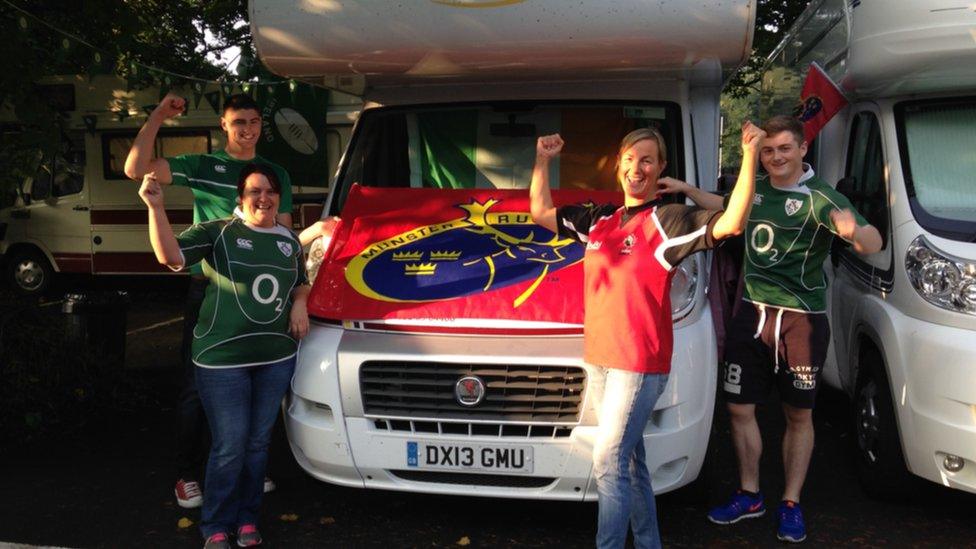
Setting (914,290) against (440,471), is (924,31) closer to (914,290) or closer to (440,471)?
(914,290)

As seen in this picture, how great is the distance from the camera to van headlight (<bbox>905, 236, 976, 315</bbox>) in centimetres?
409

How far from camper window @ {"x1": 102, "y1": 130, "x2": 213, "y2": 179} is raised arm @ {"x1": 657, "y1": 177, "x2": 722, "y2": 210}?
9344 millimetres

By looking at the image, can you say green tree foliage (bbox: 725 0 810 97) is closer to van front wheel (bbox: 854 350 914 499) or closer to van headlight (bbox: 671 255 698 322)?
van front wheel (bbox: 854 350 914 499)

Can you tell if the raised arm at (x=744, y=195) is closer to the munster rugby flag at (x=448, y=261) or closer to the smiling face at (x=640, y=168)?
the smiling face at (x=640, y=168)

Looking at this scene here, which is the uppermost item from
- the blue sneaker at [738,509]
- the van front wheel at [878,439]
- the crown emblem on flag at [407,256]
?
the crown emblem on flag at [407,256]

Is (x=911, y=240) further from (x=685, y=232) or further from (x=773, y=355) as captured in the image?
(x=685, y=232)

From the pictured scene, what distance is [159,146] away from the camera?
12.5 meters

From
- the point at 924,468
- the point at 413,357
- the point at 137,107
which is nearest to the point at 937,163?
the point at 924,468

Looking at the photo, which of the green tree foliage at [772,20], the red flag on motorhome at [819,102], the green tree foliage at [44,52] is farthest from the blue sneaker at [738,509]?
the green tree foliage at [772,20]

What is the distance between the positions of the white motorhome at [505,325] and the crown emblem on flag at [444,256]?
17.2 inches

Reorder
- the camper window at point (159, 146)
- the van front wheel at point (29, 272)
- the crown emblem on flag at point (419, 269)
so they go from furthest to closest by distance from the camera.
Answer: the van front wheel at point (29, 272)
the camper window at point (159, 146)
the crown emblem on flag at point (419, 269)

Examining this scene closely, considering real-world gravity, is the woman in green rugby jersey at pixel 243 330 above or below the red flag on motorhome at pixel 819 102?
below

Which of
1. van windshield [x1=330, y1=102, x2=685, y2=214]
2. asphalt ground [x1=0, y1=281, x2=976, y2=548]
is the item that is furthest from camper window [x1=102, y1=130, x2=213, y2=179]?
van windshield [x1=330, y1=102, x2=685, y2=214]

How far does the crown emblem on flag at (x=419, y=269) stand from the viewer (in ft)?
14.4
